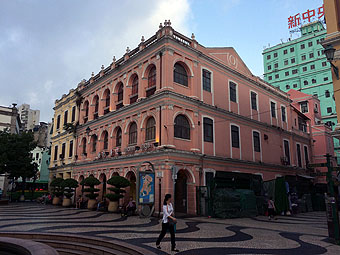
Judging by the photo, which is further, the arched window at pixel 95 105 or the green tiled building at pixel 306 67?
the green tiled building at pixel 306 67

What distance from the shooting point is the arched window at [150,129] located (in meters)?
21.8

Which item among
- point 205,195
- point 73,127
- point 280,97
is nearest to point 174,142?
point 205,195

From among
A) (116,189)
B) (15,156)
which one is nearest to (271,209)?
(116,189)

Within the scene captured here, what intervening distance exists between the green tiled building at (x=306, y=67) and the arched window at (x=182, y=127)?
41.0 metres

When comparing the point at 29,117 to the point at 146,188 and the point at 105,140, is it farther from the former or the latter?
the point at 146,188

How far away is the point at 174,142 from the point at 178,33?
916 centimetres

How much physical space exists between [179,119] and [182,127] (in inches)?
27.0

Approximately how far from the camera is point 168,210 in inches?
363

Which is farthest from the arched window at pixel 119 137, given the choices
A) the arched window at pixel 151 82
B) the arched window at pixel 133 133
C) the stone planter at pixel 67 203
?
the stone planter at pixel 67 203

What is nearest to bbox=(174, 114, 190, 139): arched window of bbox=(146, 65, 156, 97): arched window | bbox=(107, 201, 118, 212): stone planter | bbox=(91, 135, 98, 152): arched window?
bbox=(146, 65, 156, 97): arched window

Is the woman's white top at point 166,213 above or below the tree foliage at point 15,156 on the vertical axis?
below

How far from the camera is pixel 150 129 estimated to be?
2225cm

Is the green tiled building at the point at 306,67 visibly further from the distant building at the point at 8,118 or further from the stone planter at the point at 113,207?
the distant building at the point at 8,118

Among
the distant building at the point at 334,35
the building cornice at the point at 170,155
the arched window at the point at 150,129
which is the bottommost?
the building cornice at the point at 170,155
